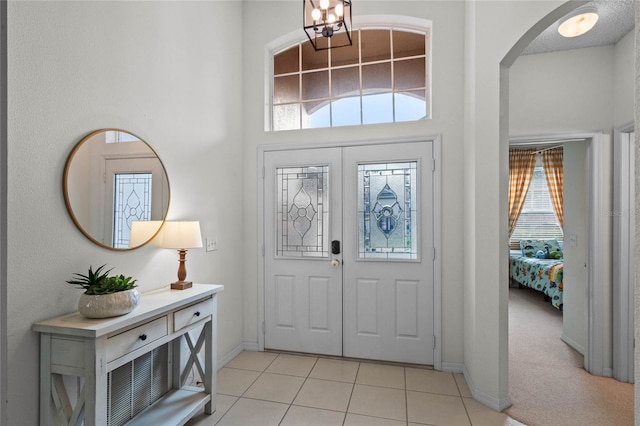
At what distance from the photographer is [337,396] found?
2.58 meters

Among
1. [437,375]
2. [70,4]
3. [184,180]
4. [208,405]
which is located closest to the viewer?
[70,4]

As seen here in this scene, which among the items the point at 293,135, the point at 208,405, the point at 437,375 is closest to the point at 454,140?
the point at 293,135

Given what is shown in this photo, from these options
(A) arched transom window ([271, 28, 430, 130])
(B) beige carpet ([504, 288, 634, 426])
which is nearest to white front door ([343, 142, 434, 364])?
(A) arched transom window ([271, 28, 430, 130])

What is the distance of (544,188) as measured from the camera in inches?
261

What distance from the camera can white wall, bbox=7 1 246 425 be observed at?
1.57 m

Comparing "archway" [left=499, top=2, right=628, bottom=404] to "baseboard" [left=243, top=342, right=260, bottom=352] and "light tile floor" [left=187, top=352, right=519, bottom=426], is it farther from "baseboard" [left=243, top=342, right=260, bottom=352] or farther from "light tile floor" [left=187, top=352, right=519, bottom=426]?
"baseboard" [left=243, top=342, right=260, bottom=352]

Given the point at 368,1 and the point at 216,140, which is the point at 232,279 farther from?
the point at 368,1

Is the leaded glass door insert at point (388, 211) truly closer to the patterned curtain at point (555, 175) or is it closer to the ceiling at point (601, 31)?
the ceiling at point (601, 31)

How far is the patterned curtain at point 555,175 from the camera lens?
641 centimetres

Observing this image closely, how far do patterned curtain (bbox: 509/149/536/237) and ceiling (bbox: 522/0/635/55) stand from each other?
152 inches

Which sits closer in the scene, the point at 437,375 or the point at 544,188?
the point at 437,375

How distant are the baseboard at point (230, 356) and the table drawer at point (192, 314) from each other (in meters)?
0.94

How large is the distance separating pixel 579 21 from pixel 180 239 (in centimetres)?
319

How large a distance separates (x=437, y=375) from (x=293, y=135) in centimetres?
254
